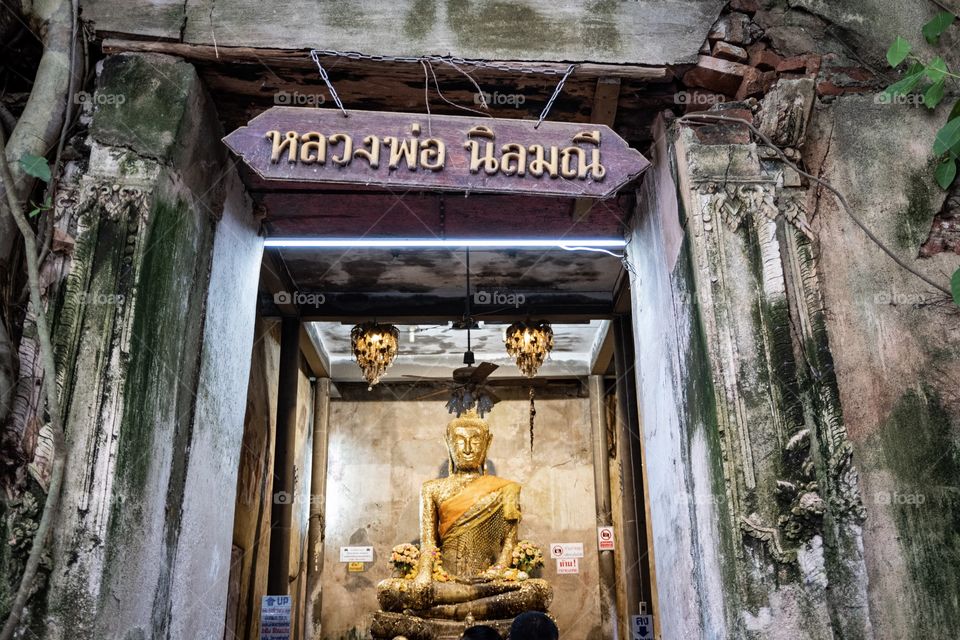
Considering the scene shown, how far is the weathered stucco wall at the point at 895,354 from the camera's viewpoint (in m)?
3.46

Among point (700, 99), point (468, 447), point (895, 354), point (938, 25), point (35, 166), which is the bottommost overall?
point (895, 354)

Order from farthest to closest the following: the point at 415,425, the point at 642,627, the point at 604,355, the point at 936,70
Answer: the point at 415,425 < the point at 604,355 < the point at 642,627 < the point at 936,70

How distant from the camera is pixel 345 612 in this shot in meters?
9.49

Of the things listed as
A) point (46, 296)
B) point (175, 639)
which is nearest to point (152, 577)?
point (175, 639)

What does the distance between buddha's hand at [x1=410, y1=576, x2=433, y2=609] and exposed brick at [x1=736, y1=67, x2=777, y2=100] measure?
4739 millimetres

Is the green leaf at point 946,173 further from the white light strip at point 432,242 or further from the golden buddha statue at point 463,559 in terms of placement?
the golden buddha statue at point 463,559

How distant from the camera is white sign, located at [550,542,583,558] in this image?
9.82 meters

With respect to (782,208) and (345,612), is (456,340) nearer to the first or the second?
(345,612)

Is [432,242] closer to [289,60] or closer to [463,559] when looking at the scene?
[289,60]

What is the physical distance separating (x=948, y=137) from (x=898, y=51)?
45 centimetres

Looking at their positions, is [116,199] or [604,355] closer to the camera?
[116,199]

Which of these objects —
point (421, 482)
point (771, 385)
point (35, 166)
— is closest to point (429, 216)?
point (35, 166)

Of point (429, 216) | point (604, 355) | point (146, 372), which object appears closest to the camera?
point (146, 372)

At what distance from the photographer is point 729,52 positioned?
412 centimetres
